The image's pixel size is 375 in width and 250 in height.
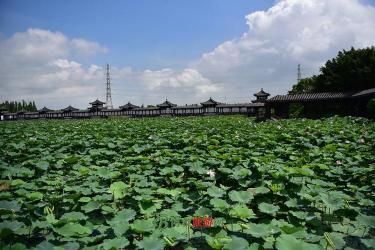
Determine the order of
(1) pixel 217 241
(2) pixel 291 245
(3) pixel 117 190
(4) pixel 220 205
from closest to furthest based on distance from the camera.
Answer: (2) pixel 291 245 < (1) pixel 217 241 < (4) pixel 220 205 < (3) pixel 117 190

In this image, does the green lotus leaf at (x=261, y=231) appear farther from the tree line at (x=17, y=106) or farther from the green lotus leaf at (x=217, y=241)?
the tree line at (x=17, y=106)

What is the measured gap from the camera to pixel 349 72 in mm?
28438

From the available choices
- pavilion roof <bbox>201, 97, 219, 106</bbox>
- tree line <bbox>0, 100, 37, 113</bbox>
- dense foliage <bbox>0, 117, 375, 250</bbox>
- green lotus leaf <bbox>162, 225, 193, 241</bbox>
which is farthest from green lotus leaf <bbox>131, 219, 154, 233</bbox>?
tree line <bbox>0, 100, 37, 113</bbox>

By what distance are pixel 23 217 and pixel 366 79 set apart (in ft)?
98.4

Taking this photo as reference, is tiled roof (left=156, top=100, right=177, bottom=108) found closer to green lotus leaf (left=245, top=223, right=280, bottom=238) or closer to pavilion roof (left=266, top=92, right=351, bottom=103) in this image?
pavilion roof (left=266, top=92, right=351, bottom=103)

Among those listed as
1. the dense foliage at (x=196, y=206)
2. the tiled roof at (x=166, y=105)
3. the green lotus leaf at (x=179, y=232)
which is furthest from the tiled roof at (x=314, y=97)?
the green lotus leaf at (x=179, y=232)

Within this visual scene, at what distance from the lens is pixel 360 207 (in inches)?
137

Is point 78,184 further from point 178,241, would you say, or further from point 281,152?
point 281,152

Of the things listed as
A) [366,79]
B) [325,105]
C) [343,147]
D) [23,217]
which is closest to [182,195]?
[23,217]

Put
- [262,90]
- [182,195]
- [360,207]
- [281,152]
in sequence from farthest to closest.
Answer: [262,90], [281,152], [182,195], [360,207]

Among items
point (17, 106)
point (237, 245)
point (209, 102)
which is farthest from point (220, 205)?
point (17, 106)

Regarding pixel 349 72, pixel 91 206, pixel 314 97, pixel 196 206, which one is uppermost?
pixel 349 72

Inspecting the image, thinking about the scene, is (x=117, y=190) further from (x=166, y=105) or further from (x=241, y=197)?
(x=166, y=105)

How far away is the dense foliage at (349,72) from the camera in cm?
2753
